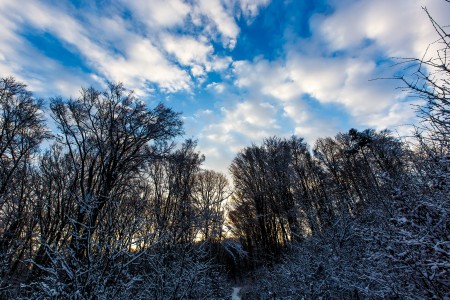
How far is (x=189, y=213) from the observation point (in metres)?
8.27

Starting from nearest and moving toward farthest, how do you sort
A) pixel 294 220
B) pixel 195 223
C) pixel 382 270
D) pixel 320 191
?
1. pixel 382 270
2. pixel 195 223
3. pixel 294 220
4. pixel 320 191

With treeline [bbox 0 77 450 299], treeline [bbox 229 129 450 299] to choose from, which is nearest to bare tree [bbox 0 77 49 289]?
treeline [bbox 0 77 450 299]

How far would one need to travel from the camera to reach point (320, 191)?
2280 cm

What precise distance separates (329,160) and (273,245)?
41.9 feet

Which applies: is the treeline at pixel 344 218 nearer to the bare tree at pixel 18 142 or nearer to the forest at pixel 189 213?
the forest at pixel 189 213

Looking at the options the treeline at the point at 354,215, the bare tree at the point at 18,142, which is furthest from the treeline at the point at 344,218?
the bare tree at the point at 18,142

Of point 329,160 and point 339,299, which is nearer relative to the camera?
point 339,299

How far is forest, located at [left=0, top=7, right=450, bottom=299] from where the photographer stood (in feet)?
12.5

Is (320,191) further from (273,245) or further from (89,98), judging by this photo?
(89,98)

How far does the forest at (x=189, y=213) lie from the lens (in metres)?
3.80

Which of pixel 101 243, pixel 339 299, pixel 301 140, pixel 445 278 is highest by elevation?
pixel 301 140

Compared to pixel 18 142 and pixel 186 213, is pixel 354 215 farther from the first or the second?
pixel 18 142

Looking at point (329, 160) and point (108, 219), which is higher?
point (329, 160)

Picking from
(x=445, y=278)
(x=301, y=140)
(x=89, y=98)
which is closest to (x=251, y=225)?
(x=301, y=140)
